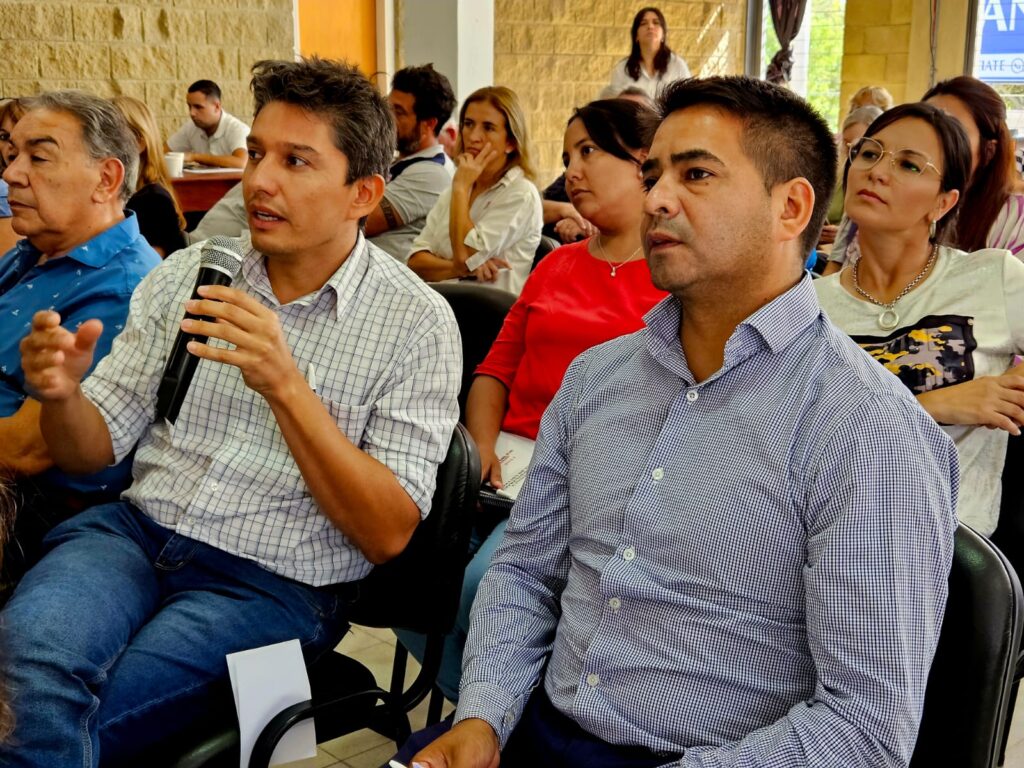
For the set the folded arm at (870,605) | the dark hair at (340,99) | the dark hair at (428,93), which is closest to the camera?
the folded arm at (870,605)

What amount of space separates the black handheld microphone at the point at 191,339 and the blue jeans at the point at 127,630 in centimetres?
20

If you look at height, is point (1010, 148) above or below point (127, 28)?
below

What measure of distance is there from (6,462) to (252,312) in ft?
2.47

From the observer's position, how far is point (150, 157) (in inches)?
148

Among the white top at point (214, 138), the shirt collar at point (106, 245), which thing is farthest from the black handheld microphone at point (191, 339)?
the white top at point (214, 138)

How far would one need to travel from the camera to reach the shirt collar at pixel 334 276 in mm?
1771

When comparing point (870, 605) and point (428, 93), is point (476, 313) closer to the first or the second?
point (870, 605)

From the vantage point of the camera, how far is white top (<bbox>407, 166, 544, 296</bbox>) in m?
3.62

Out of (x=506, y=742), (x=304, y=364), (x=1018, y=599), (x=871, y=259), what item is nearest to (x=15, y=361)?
(x=304, y=364)

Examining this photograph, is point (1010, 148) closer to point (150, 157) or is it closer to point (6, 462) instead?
point (6, 462)

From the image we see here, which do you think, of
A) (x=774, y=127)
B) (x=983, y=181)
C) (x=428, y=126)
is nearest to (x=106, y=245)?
(x=774, y=127)

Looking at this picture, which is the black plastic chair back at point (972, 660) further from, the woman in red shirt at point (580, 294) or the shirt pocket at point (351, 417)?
the woman in red shirt at point (580, 294)

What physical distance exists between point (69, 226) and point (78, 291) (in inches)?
7.1

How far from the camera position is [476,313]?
2482 mm
